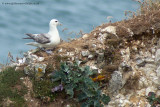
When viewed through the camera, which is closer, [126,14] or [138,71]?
[138,71]

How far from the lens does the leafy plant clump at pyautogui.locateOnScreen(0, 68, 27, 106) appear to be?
930 centimetres

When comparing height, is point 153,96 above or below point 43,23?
below

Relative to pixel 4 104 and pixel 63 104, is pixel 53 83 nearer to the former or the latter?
pixel 63 104

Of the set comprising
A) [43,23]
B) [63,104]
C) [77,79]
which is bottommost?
[63,104]

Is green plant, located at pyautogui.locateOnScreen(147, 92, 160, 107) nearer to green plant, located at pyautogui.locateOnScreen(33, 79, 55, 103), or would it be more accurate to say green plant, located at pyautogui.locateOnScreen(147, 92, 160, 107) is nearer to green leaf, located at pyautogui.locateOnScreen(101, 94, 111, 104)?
green leaf, located at pyautogui.locateOnScreen(101, 94, 111, 104)

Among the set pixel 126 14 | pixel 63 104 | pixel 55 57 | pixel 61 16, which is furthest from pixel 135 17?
pixel 61 16

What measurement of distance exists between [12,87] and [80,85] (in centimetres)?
182

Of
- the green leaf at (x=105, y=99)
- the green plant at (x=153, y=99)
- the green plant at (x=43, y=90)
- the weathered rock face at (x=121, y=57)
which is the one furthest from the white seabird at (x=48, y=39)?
the green plant at (x=153, y=99)

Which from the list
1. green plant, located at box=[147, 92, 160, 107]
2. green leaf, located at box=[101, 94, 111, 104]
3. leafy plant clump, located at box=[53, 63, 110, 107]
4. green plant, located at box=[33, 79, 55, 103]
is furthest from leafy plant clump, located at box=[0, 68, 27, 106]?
green plant, located at box=[147, 92, 160, 107]

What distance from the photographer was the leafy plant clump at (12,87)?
9.30 m

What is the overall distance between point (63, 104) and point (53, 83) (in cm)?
62

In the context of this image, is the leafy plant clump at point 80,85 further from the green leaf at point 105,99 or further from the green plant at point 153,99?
Answer: the green plant at point 153,99

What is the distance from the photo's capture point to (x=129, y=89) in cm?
952

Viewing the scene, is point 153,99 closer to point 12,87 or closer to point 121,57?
point 121,57
